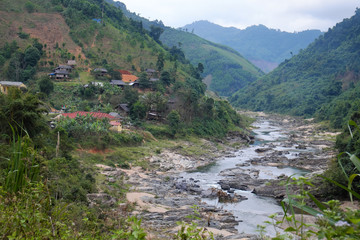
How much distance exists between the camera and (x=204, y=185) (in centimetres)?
2586

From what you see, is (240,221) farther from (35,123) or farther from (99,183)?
(35,123)

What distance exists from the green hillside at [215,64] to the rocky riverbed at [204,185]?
104078 millimetres

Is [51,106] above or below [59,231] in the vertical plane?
below

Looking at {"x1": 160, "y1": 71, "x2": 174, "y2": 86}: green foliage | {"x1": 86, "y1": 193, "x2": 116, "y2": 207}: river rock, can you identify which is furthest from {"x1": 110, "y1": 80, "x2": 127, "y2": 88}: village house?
{"x1": 86, "y1": 193, "x2": 116, "y2": 207}: river rock

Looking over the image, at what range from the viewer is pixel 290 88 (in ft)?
340

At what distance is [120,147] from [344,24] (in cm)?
11459

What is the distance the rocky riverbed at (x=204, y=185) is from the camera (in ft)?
55.6

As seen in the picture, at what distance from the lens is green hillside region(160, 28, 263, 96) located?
150375mm

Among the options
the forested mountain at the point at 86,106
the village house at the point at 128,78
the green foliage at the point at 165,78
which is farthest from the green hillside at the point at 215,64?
the village house at the point at 128,78

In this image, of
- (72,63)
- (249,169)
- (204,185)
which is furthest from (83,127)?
A: (72,63)

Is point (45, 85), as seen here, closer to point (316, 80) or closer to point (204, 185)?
point (204, 185)

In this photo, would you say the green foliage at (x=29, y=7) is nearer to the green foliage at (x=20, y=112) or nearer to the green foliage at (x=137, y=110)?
the green foliage at (x=137, y=110)

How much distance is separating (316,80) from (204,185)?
8761cm

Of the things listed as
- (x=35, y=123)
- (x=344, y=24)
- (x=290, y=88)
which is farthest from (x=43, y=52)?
(x=344, y=24)
